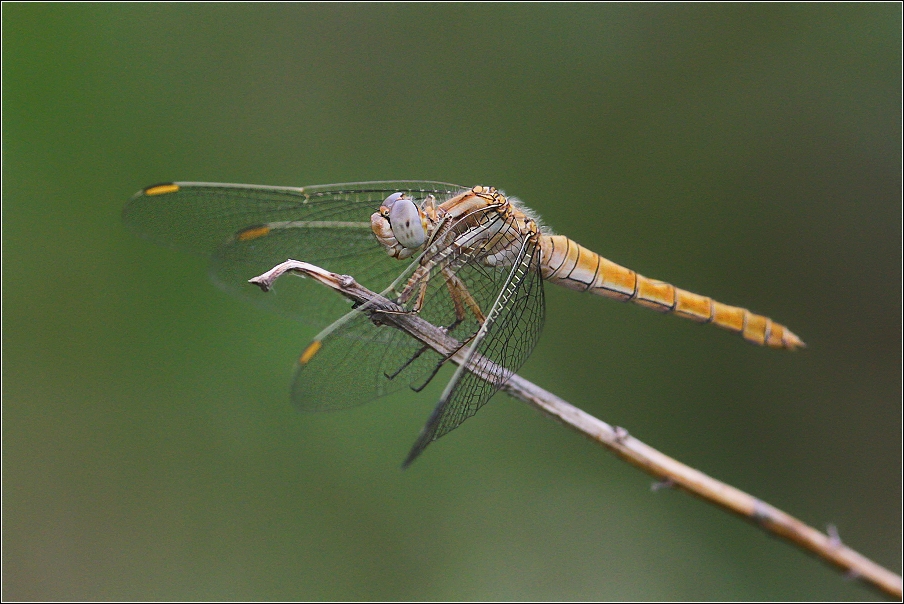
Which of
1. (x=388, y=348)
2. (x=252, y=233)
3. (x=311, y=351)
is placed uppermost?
(x=252, y=233)

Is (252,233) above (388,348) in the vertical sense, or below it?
above

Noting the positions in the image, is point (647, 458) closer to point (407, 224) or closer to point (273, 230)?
point (407, 224)

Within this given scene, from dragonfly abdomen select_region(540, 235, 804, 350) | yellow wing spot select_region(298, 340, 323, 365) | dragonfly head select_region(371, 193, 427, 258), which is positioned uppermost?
dragonfly abdomen select_region(540, 235, 804, 350)

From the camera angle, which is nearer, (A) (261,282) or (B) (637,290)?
(A) (261,282)

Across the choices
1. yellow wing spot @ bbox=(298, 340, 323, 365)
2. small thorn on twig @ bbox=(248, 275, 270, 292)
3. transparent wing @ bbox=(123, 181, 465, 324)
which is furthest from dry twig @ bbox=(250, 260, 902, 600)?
transparent wing @ bbox=(123, 181, 465, 324)

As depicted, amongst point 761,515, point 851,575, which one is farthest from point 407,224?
point 851,575

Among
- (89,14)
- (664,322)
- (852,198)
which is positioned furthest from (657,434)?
(89,14)

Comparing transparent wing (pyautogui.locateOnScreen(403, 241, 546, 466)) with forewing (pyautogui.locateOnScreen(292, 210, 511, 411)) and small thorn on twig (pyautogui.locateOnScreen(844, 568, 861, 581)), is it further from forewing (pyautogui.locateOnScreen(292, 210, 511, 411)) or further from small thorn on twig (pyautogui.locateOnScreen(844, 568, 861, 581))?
small thorn on twig (pyautogui.locateOnScreen(844, 568, 861, 581))
